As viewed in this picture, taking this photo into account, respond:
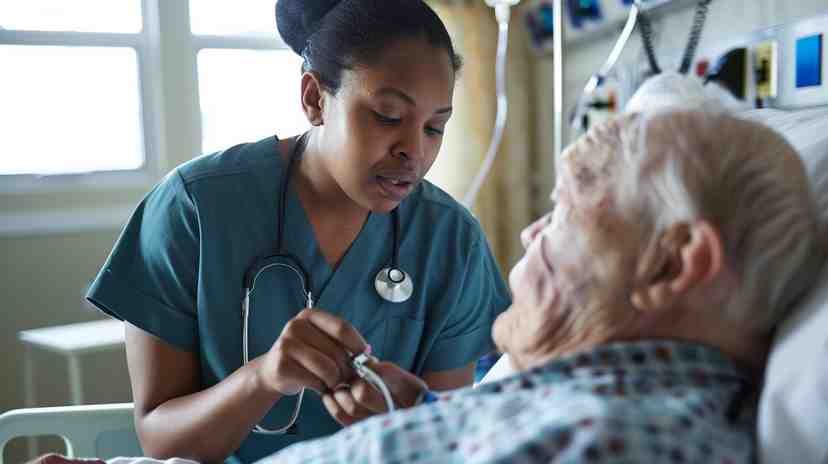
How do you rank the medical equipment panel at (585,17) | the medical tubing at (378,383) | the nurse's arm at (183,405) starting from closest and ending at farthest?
1. the medical tubing at (378,383)
2. the nurse's arm at (183,405)
3. the medical equipment panel at (585,17)

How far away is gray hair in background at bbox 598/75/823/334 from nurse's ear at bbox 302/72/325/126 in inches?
24.7

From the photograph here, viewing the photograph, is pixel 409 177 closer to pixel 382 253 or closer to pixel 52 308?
pixel 382 253

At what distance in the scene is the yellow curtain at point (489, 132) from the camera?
10.1 ft

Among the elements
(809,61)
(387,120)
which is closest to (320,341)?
(387,120)

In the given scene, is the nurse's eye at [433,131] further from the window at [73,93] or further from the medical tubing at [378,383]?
the window at [73,93]

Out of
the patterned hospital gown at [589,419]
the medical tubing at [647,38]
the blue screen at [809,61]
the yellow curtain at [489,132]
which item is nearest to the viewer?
the patterned hospital gown at [589,419]

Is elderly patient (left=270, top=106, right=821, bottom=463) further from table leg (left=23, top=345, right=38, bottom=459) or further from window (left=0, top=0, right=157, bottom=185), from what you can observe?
window (left=0, top=0, right=157, bottom=185)

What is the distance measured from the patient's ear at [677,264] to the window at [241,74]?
99.0 inches

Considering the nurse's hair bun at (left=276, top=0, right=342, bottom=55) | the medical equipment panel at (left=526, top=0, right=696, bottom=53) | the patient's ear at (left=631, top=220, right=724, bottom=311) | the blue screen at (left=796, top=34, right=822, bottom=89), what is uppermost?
the medical equipment panel at (left=526, top=0, right=696, bottom=53)

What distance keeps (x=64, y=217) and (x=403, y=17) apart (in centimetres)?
214

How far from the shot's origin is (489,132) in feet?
10.3

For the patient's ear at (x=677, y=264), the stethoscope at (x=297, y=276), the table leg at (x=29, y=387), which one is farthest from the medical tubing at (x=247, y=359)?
the table leg at (x=29, y=387)

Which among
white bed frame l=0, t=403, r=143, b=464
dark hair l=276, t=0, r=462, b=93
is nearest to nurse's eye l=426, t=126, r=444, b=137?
dark hair l=276, t=0, r=462, b=93

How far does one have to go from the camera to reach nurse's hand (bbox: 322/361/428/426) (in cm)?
91
